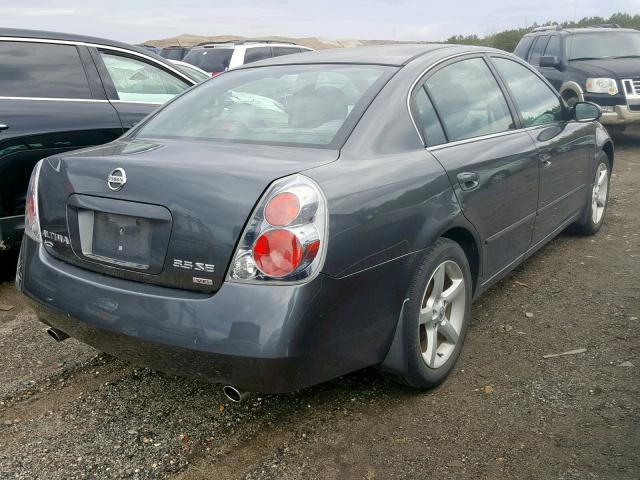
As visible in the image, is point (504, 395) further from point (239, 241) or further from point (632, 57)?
point (632, 57)

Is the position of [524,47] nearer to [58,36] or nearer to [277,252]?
[58,36]

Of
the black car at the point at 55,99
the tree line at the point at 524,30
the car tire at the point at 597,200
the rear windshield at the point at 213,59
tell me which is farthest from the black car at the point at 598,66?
the tree line at the point at 524,30

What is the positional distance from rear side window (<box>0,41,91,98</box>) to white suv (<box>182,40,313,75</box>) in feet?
24.4

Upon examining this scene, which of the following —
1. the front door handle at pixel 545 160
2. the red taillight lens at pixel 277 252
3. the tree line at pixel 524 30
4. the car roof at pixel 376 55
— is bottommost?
the tree line at pixel 524 30

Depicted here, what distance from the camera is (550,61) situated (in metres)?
10.5

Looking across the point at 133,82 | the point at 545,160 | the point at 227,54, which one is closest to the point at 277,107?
the point at 545,160

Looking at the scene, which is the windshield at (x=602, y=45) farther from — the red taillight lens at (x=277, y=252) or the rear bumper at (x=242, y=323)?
the red taillight lens at (x=277, y=252)

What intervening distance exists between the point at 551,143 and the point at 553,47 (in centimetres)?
778

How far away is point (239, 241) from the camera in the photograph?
2.27 m

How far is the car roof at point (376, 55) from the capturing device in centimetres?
331

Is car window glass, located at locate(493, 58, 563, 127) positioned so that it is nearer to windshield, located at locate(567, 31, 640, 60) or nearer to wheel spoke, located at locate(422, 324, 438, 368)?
wheel spoke, located at locate(422, 324, 438, 368)

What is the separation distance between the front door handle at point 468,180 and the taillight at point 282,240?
1.01 m

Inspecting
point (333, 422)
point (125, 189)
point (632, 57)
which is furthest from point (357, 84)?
point (632, 57)

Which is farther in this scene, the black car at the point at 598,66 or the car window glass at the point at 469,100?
the black car at the point at 598,66
